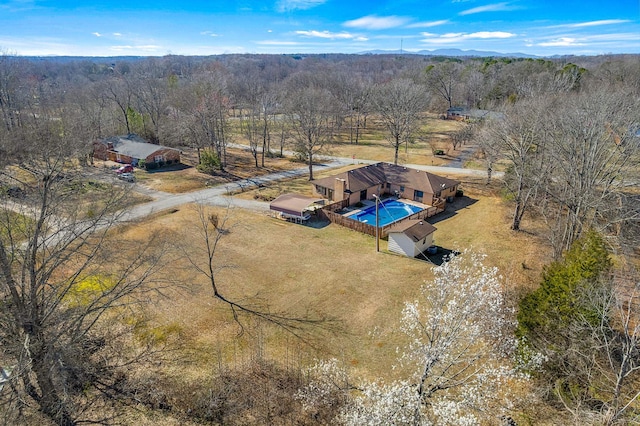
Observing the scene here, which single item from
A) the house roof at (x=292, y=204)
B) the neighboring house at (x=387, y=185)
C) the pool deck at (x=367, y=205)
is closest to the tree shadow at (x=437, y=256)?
the neighboring house at (x=387, y=185)

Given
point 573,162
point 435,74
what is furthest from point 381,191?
point 435,74

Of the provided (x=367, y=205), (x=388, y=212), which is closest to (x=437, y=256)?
(x=388, y=212)

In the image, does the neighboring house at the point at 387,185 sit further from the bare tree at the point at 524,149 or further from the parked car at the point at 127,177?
the parked car at the point at 127,177

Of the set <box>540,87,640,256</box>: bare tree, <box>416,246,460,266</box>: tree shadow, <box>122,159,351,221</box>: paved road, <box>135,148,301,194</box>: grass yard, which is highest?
<box>540,87,640,256</box>: bare tree

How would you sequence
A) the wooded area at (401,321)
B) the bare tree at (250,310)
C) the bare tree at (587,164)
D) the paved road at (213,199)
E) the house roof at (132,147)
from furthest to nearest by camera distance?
the house roof at (132,147), the paved road at (213,199), the bare tree at (587,164), the bare tree at (250,310), the wooded area at (401,321)

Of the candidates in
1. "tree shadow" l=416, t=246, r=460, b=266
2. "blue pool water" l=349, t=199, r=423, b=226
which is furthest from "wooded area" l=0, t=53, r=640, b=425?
"blue pool water" l=349, t=199, r=423, b=226

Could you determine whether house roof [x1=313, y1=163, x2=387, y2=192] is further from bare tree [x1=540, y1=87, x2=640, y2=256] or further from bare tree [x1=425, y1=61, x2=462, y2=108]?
bare tree [x1=425, y1=61, x2=462, y2=108]
